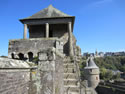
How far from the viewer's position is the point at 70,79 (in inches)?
275

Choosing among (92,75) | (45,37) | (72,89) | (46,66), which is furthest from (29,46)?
(92,75)

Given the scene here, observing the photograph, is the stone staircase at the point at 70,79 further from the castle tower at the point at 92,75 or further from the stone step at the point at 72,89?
the castle tower at the point at 92,75

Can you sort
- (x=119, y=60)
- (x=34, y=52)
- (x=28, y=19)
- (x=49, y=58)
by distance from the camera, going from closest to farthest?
1. (x=49, y=58)
2. (x=34, y=52)
3. (x=28, y=19)
4. (x=119, y=60)

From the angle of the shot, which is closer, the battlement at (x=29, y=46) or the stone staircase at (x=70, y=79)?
the stone staircase at (x=70, y=79)

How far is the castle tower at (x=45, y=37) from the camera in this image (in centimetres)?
792

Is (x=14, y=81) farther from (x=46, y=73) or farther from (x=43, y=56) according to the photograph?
(x=43, y=56)

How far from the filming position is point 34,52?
7848 mm

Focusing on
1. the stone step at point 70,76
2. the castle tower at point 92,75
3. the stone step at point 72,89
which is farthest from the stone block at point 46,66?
the castle tower at point 92,75

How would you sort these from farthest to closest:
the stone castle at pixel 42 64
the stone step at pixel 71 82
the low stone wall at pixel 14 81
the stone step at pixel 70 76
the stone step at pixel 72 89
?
the stone step at pixel 70 76 < the stone step at pixel 71 82 < the stone step at pixel 72 89 < the stone castle at pixel 42 64 < the low stone wall at pixel 14 81

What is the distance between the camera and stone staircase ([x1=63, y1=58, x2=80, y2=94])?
6.55m

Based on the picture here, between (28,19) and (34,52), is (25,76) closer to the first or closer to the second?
(34,52)

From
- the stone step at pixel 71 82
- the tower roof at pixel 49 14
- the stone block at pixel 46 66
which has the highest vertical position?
the tower roof at pixel 49 14

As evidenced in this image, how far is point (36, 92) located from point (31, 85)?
0.29 m

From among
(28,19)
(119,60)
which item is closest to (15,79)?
(28,19)
